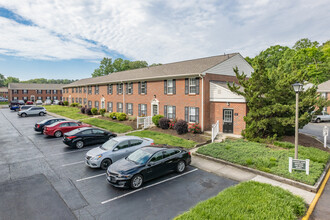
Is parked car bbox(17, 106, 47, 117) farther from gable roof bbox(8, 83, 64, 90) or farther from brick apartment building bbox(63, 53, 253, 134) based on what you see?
gable roof bbox(8, 83, 64, 90)

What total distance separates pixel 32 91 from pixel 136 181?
265 ft

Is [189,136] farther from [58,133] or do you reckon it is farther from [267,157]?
[58,133]

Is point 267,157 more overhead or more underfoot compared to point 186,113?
more underfoot

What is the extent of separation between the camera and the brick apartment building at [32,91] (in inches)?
2726

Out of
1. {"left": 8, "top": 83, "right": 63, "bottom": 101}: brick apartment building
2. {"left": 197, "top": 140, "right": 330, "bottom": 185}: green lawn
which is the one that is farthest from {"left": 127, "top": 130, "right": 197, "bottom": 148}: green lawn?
{"left": 8, "top": 83, "right": 63, "bottom": 101}: brick apartment building

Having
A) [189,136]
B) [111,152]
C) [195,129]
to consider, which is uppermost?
[195,129]

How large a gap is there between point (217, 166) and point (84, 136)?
971 centimetres

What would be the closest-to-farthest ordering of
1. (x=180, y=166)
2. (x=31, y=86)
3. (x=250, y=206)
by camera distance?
(x=250, y=206) < (x=180, y=166) < (x=31, y=86)

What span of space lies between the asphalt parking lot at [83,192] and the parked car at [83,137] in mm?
2183

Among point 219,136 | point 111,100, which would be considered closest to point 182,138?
point 219,136

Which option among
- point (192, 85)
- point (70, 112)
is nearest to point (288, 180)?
point (192, 85)

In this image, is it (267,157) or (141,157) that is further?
(267,157)

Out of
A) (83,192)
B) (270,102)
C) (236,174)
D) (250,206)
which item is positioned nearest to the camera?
(250,206)

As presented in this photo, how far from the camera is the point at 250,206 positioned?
6.05 metres
